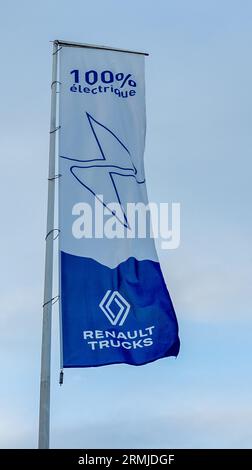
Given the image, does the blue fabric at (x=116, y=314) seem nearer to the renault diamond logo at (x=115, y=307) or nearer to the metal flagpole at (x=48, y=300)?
the renault diamond logo at (x=115, y=307)

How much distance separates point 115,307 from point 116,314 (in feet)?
0.46

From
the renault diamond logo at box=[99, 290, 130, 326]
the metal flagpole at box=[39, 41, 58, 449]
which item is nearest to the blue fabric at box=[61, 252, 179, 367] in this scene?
the renault diamond logo at box=[99, 290, 130, 326]

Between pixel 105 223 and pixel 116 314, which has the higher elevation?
pixel 105 223

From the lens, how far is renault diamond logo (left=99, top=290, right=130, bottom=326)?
1842cm

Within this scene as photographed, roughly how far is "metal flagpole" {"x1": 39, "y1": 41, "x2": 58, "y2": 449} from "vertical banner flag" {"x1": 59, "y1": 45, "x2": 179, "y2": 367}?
292 millimetres

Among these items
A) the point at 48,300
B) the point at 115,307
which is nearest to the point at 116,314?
the point at 115,307

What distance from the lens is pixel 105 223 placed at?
1927cm

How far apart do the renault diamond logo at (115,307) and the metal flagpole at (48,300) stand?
3.17ft

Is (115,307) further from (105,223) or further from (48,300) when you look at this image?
(105,223)

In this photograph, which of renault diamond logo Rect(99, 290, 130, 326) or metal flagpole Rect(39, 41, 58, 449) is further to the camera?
renault diamond logo Rect(99, 290, 130, 326)

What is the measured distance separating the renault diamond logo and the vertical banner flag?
0.02 m

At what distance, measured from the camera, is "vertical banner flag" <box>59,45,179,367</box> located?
60.1 ft

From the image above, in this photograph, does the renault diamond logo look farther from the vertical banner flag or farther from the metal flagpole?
the metal flagpole
